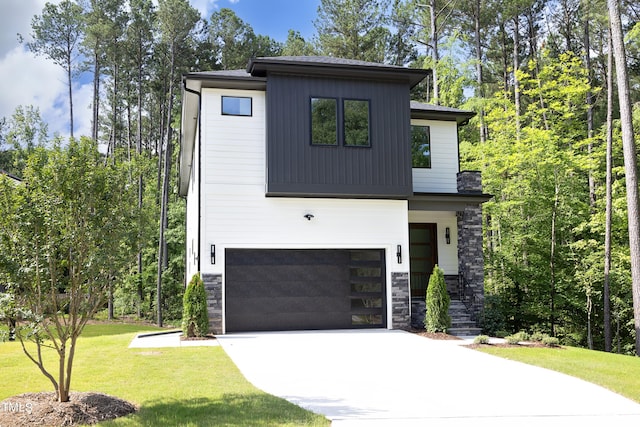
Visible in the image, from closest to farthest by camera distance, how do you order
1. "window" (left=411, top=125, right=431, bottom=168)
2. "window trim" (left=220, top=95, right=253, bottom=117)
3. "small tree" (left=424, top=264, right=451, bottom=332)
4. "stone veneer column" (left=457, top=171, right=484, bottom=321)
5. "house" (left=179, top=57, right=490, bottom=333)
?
1. "small tree" (left=424, top=264, right=451, bottom=332)
2. "house" (left=179, top=57, right=490, bottom=333)
3. "window trim" (left=220, top=95, right=253, bottom=117)
4. "stone veneer column" (left=457, top=171, right=484, bottom=321)
5. "window" (left=411, top=125, right=431, bottom=168)

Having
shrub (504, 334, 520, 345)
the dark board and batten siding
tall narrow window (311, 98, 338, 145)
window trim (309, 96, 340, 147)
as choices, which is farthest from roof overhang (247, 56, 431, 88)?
shrub (504, 334, 520, 345)

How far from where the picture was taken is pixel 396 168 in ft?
45.3

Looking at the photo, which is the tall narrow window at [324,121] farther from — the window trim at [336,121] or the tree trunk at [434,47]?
the tree trunk at [434,47]

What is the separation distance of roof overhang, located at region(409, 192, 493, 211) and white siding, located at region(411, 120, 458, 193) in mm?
1011

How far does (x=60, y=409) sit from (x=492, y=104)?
2035 centimetres

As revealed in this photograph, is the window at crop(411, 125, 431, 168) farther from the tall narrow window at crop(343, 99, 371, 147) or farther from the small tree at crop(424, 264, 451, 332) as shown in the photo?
the small tree at crop(424, 264, 451, 332)

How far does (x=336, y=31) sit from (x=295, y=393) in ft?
81.7

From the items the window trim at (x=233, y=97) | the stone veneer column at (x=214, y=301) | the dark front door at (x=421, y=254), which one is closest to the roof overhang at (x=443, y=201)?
the dark front door at (x=421, y=254)

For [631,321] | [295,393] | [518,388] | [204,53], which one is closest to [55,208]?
[295,393]

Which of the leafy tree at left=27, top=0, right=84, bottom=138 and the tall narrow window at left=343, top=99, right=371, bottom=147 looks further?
the leafy tree at left=27, top=0, right=84, bottom=138

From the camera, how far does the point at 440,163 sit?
15945 millimetres

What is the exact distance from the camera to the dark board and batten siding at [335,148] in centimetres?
1327

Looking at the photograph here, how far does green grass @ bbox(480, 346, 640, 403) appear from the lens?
24.8 feet

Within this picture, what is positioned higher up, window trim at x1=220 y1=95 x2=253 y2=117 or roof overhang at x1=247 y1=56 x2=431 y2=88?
roof overhang at x1=247 y1=56 x2=431 y2=88
